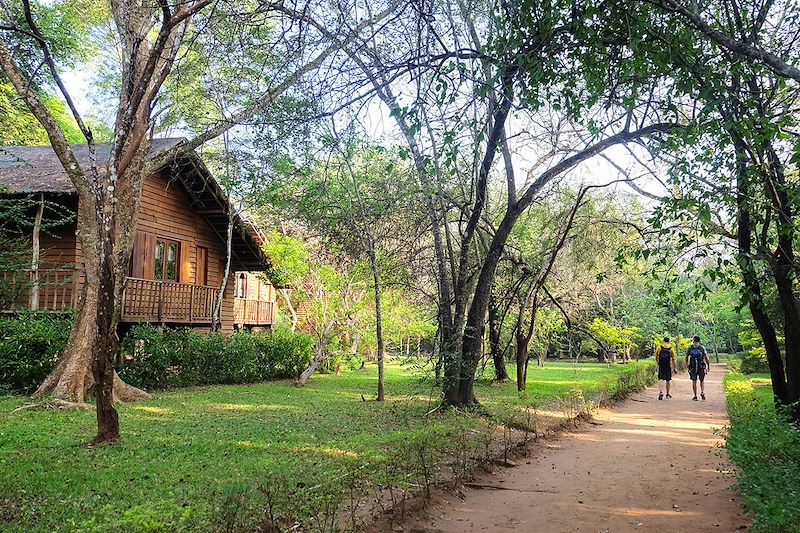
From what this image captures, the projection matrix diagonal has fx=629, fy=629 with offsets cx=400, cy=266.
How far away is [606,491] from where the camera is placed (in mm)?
7473

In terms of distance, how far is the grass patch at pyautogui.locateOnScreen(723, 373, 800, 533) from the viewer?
15.3ft

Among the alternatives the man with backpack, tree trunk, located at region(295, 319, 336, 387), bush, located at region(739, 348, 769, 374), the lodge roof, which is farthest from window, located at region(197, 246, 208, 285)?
bush, located at region(739, 348, 769, 374)

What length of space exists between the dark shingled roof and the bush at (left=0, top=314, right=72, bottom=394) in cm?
356

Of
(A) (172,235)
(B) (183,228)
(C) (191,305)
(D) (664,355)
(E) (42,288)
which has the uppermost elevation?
(B) (183,228)

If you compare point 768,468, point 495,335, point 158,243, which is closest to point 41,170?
point 158,243

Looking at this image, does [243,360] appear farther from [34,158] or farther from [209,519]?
[209,519]

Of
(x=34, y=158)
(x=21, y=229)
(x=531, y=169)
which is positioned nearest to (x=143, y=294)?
(x=21, y=229)

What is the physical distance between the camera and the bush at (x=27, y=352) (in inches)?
550

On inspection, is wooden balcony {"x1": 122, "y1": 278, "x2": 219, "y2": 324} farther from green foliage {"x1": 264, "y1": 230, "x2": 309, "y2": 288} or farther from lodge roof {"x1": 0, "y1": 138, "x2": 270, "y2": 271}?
lodge roof {"x1": 0, "y1": 138, "x2": 270, "y2": 271}

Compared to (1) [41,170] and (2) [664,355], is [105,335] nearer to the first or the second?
(1) [41,170]

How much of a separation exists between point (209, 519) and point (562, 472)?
576 centimetres

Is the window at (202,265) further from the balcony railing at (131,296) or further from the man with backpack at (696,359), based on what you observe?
→ the man with backpack at (696,359)

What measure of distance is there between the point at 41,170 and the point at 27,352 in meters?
6.00

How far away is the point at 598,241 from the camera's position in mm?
16766
